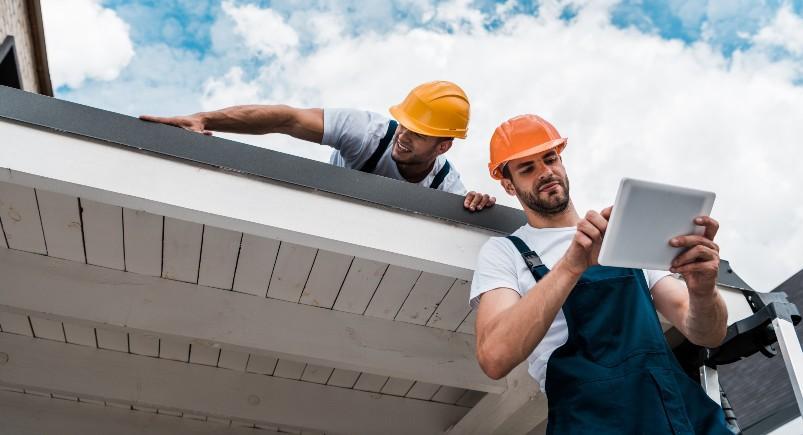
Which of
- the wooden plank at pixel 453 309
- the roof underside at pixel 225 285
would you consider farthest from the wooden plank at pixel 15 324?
the wooden plank at pixel 453 309

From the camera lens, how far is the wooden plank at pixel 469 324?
9.48 ft

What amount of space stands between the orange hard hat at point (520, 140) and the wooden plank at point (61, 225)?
1417 mm

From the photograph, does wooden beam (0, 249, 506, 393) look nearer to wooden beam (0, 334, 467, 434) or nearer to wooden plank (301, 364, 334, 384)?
wooden plank (301, 364, 334, 384)

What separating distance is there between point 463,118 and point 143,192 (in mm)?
1445

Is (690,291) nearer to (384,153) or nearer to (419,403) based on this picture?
(384,153)

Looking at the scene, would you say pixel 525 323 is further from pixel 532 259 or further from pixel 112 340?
pixel 112 340

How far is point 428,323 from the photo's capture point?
9.69ft

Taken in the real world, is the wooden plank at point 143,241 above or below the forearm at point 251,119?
below

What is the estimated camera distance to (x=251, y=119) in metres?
2.70

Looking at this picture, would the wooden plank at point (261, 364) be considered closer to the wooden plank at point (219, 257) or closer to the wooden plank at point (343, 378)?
the wooden plank at point (343, 378)

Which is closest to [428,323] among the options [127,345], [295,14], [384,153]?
[384,153]

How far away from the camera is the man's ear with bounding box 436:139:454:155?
2984mm

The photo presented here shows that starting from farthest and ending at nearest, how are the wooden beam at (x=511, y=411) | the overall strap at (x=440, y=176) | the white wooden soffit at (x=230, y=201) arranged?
the wooden beam at (x=511, y=411) < the overall strap at (x=440, y=176) < the white wooden soffit at (x=230, y=201)

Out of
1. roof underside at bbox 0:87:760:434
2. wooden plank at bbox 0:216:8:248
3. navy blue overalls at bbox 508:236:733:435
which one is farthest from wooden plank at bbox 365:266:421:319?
wooden plank at bbox 0:216:8:248
